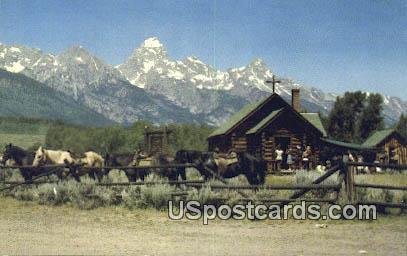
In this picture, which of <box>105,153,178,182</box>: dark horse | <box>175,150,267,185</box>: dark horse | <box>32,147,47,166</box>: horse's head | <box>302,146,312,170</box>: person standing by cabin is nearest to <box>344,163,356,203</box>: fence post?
<box>175,150,267,185</box>: dark horse

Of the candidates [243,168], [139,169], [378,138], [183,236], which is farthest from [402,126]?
[183,236]

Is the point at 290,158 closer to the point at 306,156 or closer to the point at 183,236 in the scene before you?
the point at 306,156

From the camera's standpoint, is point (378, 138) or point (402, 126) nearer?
point (378, 138)

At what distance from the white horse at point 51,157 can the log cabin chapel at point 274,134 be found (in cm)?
1704

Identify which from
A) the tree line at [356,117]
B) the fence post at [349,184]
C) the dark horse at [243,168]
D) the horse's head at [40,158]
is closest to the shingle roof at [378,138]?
the tree line at [356,117]

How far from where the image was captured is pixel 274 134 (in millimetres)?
37719

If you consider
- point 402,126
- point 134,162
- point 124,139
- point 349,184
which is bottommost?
point 349,184

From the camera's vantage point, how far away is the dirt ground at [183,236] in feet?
31.2

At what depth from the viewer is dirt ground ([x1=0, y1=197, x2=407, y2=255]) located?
952cm

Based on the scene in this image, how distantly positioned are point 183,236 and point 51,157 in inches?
444

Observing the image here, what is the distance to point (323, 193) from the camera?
1516 cm

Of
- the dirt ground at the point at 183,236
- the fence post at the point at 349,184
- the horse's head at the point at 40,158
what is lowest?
the dirt ground at the point at 183,236

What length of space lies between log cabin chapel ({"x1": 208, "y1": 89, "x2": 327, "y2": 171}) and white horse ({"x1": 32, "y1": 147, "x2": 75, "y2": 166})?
17.0m

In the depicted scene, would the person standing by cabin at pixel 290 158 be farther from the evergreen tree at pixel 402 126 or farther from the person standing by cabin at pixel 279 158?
the evergreen tree at pixel 402 126
